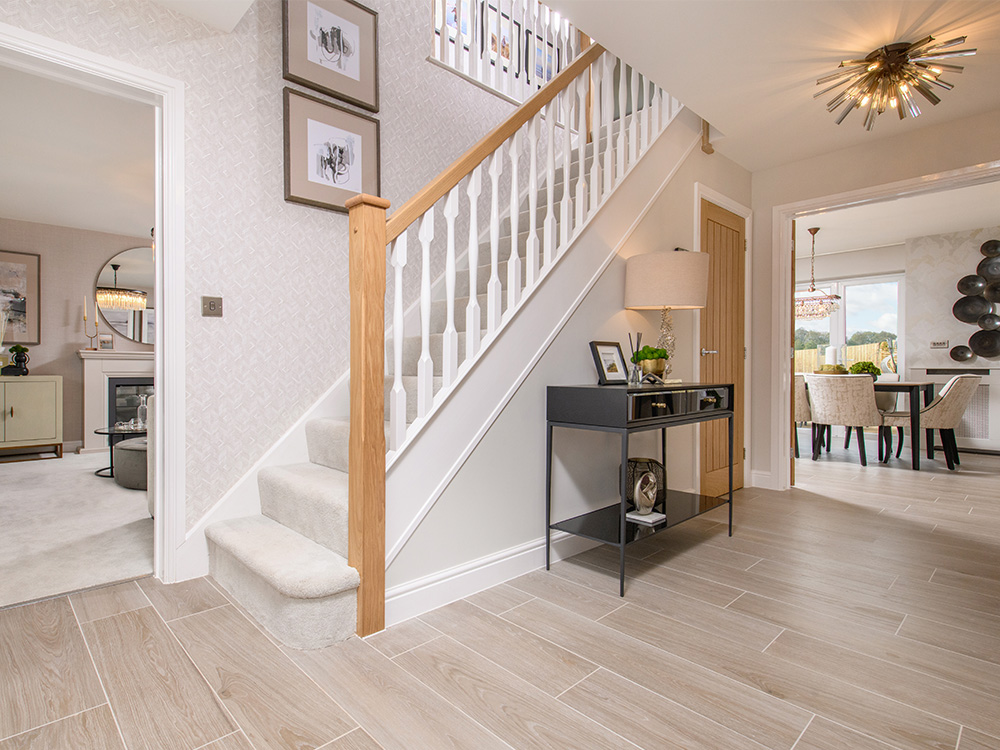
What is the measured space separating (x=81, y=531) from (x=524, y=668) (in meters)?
2.60

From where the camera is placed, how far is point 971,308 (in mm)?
6273

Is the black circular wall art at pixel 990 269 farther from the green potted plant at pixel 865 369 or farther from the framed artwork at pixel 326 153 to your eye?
the framed artwork at pixel 326 153

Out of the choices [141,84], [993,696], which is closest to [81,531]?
[141,84]

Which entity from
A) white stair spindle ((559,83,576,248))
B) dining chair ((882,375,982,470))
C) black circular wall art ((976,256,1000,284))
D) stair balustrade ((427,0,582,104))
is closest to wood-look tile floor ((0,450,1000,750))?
white stair spindle ((559,83,576,248))

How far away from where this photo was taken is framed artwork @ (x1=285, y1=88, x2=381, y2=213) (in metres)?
2.55

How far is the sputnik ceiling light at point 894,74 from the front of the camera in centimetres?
246

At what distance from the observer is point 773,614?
1.98 meters

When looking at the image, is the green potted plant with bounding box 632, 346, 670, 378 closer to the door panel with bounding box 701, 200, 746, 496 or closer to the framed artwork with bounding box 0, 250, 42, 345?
the door panel with bounding box 701, 200, 746, 496

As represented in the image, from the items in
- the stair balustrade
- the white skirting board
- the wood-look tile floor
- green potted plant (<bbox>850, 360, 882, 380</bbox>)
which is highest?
the stair balustrade

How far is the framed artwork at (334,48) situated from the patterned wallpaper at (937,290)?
7.10 m

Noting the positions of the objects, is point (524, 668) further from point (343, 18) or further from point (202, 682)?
point (343, 18)

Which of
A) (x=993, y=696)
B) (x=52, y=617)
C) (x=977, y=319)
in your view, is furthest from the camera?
(x=977, y=319)

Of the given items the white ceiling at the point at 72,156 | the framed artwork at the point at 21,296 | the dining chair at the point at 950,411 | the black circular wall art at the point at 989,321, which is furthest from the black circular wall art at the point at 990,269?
the framed artwork at the point at 21,296

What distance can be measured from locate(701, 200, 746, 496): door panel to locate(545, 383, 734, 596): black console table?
0.98 meters
